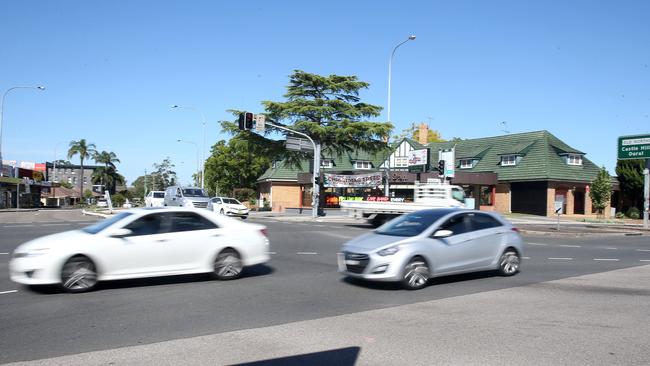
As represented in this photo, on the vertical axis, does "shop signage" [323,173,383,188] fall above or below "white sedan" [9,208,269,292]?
above

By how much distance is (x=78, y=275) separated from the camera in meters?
8.83

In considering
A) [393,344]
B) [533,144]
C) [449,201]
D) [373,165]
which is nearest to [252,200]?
[373,165]

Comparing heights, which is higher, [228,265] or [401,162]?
[401,162]

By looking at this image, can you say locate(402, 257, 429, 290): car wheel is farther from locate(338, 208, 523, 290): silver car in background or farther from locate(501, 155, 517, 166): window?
locate(501, 155, 517, 166): window

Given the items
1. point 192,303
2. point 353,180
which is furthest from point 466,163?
point 192,303

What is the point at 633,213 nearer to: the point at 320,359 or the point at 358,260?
the point at 358,260

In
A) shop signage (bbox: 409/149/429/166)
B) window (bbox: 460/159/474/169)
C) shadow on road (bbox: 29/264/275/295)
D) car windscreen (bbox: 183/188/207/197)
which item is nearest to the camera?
shadow on road (bbox: 29/264/275/295)

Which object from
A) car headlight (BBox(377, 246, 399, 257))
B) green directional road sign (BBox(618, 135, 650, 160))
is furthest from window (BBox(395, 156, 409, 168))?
car headlight (BBox(377, 246, 399, 257))

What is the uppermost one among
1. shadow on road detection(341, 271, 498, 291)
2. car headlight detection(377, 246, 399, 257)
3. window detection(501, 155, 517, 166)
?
window detection(501, 155, 517, 166)

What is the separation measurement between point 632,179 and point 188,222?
1949 inches

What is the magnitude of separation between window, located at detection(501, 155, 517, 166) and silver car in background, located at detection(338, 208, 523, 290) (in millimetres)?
41526

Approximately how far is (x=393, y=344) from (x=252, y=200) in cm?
5984

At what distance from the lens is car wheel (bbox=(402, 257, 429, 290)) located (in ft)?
30.8

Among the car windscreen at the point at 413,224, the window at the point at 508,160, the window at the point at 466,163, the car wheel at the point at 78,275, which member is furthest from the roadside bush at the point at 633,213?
the car wheel at the point at 78,275
